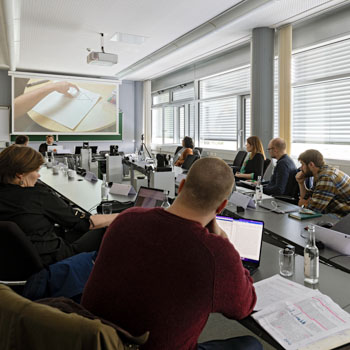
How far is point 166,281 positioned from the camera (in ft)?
3.18

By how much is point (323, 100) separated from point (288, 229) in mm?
3937

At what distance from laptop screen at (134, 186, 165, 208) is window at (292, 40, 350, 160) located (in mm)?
3754

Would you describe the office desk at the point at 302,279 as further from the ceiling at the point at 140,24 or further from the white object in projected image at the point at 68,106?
the white object in projected image at the point at 68,106

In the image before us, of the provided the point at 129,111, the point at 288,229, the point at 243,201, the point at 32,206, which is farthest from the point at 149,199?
the point at 129,111

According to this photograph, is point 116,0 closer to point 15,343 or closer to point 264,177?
point 264,177

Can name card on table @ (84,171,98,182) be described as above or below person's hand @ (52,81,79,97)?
below

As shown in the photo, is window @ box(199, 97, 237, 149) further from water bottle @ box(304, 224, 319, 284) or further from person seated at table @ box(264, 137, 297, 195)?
water bottle @ box(304, 224, 319, 284)

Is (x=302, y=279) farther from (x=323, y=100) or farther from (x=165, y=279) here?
(x=323, y=100)

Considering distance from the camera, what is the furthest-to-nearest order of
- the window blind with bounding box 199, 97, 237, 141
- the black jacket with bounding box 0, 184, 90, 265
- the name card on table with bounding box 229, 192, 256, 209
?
the window blind with bounding box 199, 97, 237, 141
the name card on table with bounding box 229, 192, 256, 209
the black jacket with bounding box 0, 184, 90, 265

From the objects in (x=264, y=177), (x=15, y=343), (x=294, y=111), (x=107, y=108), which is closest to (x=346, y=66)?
(x=294, y=111)

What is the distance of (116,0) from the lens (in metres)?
4.77

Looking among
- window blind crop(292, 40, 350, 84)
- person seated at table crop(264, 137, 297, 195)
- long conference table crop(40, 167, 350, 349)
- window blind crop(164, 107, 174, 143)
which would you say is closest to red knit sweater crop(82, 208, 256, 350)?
long conference table crop(40, 167, 350, 349)

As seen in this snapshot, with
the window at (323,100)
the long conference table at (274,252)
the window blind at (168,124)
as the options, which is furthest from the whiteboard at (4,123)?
the window at (323,100)

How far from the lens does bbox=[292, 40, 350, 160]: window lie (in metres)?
5.13
